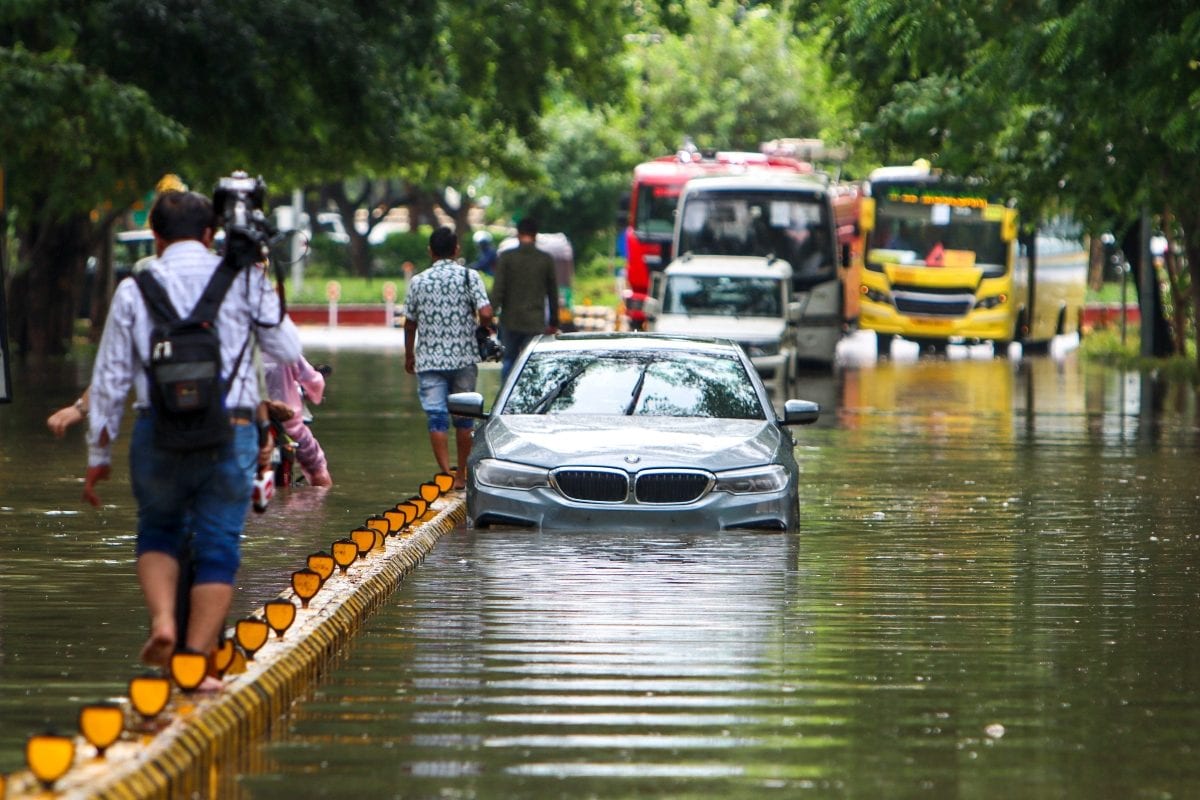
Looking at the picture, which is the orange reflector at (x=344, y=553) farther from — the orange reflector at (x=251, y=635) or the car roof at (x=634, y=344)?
the car roof at (x=634, y=344)

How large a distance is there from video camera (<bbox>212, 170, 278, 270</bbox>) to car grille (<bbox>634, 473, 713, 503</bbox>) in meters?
3.59

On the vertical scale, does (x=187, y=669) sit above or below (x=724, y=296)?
above

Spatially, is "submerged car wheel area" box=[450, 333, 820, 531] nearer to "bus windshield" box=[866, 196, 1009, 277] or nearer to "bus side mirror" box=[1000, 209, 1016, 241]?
"bus side mirror" box=[1000, 209, 1016, 241]

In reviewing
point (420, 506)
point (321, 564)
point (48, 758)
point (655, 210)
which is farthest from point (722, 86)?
point (48, 758)

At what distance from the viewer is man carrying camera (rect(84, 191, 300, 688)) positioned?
23.7 feet

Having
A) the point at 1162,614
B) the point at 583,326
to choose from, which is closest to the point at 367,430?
the point at 1162,614

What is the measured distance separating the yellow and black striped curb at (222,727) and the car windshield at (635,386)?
358 centimetres

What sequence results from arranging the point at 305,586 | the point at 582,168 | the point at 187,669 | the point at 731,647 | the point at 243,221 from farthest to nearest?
the point at 582,168, the point at 305,586, the point at 731,647, the point at 243,221, the point at 187,669

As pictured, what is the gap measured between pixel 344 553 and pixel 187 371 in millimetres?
3316

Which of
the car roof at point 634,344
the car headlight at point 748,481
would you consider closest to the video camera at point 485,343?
the car roof at point 634,344

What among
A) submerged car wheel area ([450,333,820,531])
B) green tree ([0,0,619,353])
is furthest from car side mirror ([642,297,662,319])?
submerged car wheel area ([450,333,820,531])

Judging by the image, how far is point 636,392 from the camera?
13367mm

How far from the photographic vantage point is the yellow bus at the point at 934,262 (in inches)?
1649

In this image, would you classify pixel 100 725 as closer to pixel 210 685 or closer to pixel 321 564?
pixel 210 685
